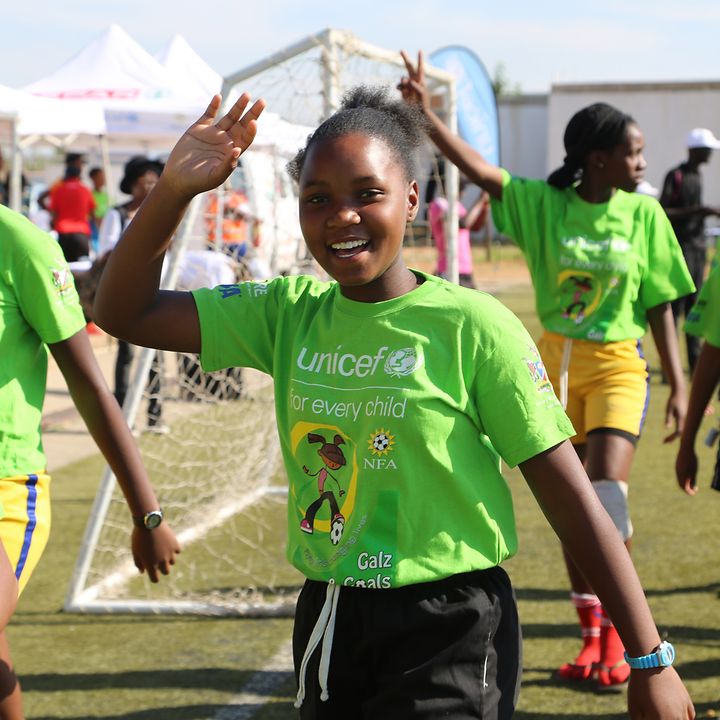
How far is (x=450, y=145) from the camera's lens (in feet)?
16.1

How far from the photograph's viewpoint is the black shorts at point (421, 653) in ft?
8.14

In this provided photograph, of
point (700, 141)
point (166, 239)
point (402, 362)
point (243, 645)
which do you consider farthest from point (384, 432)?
point (700, 141)

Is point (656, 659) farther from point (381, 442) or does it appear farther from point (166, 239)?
point (166, 239)

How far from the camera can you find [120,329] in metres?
2.65

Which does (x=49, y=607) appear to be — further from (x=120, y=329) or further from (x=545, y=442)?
(x=545, y=442)

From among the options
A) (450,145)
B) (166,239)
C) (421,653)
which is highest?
(450,145)

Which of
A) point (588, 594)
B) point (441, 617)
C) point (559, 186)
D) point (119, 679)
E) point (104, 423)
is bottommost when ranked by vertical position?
point (119, 679)

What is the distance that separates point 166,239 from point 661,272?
2810mm

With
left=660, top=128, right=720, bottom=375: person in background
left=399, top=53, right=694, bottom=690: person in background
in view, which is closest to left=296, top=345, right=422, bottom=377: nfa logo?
Answer: left=399, top=53, right=694, bottom=690: person in background

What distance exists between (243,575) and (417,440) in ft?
13.0

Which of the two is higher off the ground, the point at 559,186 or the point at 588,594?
the point at 559,186

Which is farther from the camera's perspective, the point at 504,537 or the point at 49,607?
the point at 49,607

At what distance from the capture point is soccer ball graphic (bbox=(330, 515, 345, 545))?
2.53 metres

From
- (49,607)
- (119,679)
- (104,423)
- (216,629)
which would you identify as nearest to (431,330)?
(104,423)
